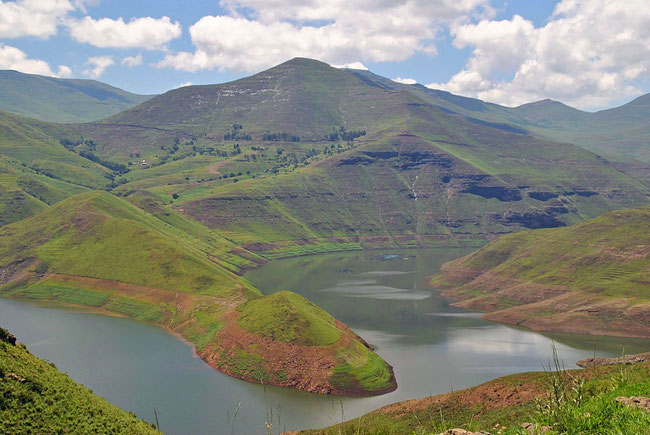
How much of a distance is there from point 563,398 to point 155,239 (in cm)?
18330


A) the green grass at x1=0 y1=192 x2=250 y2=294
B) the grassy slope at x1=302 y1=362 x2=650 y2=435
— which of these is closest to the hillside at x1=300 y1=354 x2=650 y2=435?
the grassy slope at x1=302 y1=362 x2=650 y2=435

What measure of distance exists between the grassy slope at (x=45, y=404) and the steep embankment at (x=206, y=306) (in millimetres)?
42981

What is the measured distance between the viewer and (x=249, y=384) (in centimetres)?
10506

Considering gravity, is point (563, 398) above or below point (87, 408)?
above

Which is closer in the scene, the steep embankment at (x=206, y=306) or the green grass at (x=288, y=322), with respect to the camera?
the steep embankment at (x=206, y=306)

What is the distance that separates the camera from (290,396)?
99.2 metres

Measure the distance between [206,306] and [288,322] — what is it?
37.5 metres

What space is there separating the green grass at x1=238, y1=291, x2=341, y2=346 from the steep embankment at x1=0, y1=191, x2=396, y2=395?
0.74ft

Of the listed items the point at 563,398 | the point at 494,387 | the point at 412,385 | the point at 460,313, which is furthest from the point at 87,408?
the point at 460,313

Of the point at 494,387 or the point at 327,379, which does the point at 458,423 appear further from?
the point at 327,379

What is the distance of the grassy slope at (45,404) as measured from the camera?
42906 mm

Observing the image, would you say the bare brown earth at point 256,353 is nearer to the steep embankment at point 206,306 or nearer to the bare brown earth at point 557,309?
the steep embankment at point 206,306

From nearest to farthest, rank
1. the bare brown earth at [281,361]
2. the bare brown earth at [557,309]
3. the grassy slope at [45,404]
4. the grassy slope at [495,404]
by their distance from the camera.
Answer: the grassy slope at [495,404], the grassy slope at [45,404], the bare brown earth at [281,361], the bare brown earth at [557,309]

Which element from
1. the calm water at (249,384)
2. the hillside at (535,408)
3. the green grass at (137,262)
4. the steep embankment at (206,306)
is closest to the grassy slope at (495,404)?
the hillside at (535,408)
